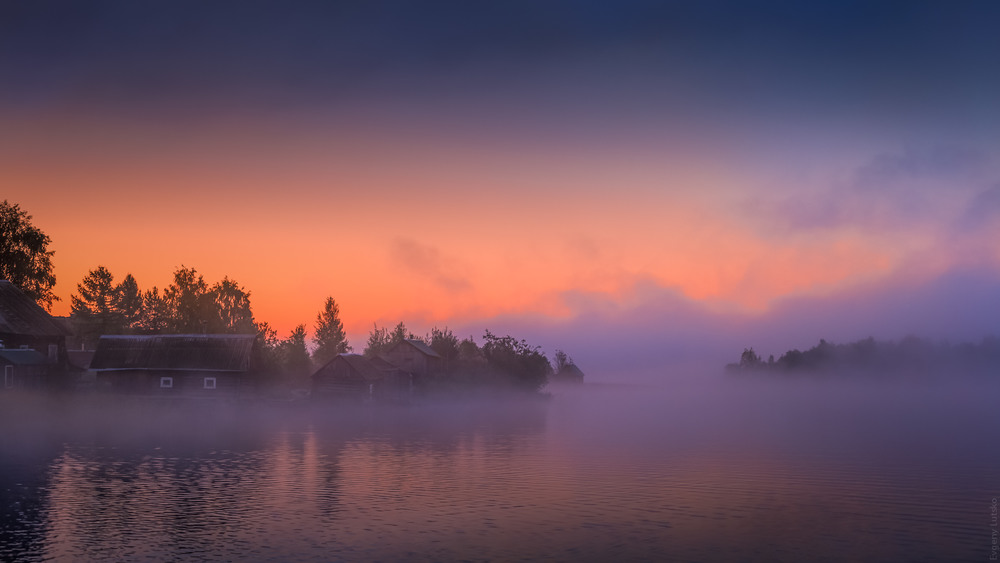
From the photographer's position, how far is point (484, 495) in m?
36.7

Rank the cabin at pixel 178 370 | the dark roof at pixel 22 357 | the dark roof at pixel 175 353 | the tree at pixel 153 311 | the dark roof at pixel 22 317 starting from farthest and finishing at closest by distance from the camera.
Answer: the tree at pixel 153 311
the dark roof at pixel 175 353
the cabin at pixel 178 370
the dark roof at pixel 22 317
the dark roof at pixel 22 357

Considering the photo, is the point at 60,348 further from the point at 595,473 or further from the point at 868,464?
the point at 868,464

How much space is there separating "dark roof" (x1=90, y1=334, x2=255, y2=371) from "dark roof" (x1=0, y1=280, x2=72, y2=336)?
647 cm

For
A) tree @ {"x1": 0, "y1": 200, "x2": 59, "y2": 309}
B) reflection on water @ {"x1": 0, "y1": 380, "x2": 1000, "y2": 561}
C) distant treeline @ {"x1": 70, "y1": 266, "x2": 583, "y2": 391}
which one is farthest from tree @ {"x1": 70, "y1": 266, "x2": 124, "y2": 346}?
reflection on water @ {"x1": 0, "y1": 380, "x2": 1000, "y2": 561}

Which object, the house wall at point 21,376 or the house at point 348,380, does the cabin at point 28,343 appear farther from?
the house at point 348,380

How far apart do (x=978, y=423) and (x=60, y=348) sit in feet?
337

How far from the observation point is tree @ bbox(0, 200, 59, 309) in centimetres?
9494

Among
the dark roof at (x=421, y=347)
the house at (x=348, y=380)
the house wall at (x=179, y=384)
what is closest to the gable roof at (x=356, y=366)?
the house at (x=348, y=380)

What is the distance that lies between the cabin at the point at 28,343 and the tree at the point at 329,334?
85.3m

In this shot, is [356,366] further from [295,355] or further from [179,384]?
[295,355]

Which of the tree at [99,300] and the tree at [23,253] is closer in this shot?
the tree at [23,253]

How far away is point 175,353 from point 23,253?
2332 cm

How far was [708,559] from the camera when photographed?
25.1 metres

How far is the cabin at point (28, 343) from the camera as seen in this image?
78.4 m
